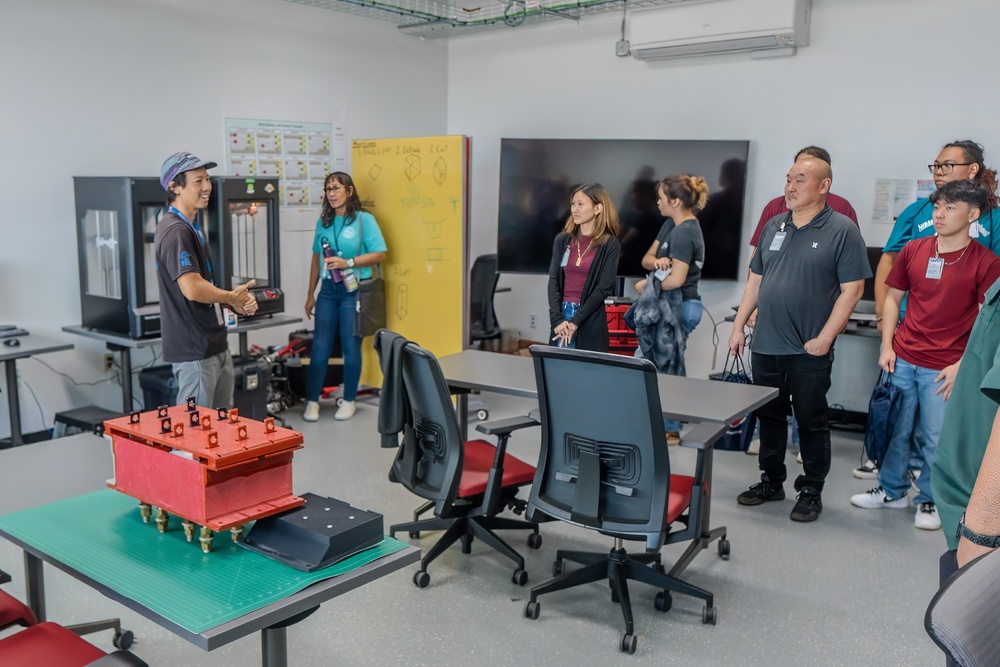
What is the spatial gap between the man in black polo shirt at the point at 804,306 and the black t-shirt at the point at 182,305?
2.28m

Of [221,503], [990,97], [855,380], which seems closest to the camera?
[221,503]

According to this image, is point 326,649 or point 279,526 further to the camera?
point 326,649

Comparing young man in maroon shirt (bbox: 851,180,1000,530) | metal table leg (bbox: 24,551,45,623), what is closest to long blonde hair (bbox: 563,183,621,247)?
young man in maroon shirt (bbox: 851,180,1000,530)

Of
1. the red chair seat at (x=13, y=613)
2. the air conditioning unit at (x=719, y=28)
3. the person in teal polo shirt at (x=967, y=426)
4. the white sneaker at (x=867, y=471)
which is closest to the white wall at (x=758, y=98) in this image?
the air conditioning unit at (x=719, y=28)

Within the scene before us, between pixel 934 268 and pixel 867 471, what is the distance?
51.3 inches

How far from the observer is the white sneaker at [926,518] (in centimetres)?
364

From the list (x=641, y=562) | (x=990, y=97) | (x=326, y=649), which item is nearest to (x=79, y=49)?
(x=326, y=649)

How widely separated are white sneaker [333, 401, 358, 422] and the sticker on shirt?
131 inches

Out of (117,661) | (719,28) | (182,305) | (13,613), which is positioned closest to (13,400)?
(182,305)

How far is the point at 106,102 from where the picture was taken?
4824 millimetres

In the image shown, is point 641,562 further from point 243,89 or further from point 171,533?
point 243,89

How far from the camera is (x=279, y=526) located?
70.3 inches

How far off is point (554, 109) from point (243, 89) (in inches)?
87.5

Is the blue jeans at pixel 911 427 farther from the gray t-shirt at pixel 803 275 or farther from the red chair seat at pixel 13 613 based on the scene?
the red chair seat at pixel 13 613
